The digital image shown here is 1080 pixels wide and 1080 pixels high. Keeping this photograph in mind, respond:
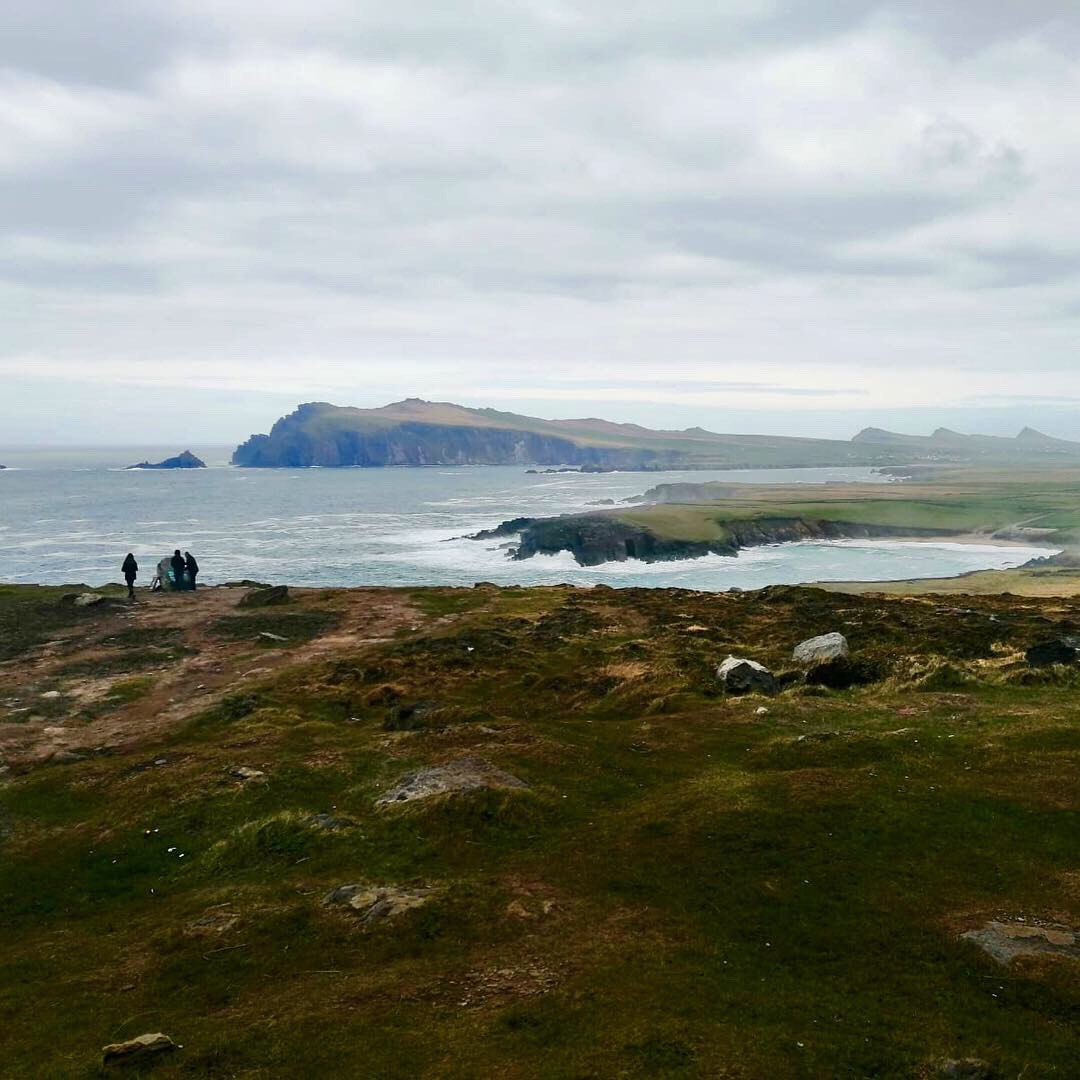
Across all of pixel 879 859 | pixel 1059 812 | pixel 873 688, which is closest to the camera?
pixel 879 859

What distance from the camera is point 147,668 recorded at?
122 feet

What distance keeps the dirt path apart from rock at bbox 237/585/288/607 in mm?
671

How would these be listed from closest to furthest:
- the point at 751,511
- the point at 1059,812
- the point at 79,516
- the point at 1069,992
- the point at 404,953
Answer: the point at 1069,992
the point at 404,953
the point at 1059,812
the point at 751,511
the point at 79,516

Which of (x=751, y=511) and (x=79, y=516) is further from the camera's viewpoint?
(x=79, y=516)

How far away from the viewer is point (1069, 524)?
137m

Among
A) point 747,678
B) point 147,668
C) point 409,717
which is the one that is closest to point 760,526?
point 747,678

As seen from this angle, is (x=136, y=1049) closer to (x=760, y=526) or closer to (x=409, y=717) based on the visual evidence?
(x=409, y=717)

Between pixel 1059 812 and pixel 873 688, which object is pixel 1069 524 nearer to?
pixel 873 688

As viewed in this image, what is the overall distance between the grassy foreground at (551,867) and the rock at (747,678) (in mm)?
1026

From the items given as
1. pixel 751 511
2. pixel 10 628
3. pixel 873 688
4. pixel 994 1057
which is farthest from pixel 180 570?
pixel 751 511

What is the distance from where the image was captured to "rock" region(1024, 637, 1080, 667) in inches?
1183

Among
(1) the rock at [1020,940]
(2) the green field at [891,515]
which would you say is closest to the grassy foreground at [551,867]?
(1) the rock at [1020,940]

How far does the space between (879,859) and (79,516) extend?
19695cm

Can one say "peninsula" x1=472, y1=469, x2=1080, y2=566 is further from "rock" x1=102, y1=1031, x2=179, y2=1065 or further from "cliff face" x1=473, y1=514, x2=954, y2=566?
"rock" x1=102, y1=1031, x2=179, y2=1065
